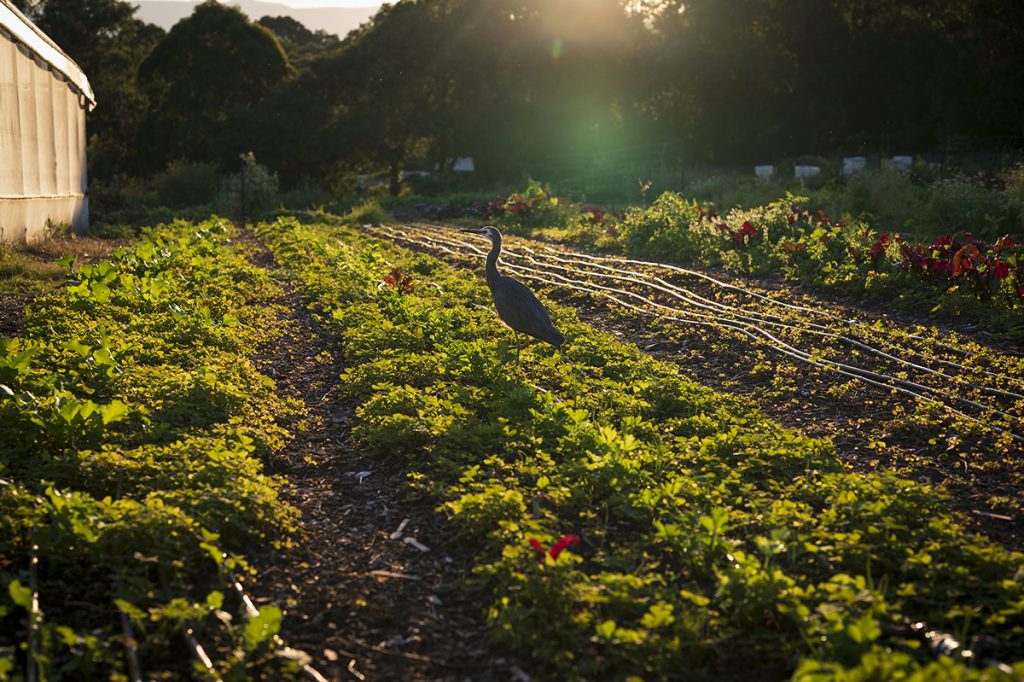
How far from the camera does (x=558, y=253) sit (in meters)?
15.9

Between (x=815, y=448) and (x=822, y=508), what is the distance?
2.23 ft

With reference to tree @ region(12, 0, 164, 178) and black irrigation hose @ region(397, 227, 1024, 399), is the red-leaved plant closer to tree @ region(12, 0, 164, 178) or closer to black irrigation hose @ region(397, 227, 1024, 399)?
black irrigation hose @ region(397, 227, 1024, 399)

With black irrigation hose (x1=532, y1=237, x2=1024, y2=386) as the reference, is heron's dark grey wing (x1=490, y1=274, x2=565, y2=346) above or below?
above

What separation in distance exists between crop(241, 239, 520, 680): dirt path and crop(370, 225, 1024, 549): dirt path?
2673 millimetres

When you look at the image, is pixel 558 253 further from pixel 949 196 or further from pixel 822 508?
pixel 822 508

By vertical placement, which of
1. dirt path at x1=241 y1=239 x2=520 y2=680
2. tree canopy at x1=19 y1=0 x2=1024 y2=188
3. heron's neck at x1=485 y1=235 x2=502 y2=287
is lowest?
dirt path at x1=241 y1=239 x2=520 y2=680

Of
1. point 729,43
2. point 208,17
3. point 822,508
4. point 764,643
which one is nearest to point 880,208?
point 822,508

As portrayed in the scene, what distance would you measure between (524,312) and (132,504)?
13.0 ft

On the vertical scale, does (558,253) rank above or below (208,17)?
below

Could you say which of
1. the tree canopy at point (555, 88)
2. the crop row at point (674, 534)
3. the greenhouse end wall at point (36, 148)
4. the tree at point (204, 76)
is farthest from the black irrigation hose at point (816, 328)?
the tree at point (204, 76)

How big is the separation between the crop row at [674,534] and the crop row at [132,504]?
0.99 m

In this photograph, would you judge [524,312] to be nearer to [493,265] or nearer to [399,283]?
[493,265]

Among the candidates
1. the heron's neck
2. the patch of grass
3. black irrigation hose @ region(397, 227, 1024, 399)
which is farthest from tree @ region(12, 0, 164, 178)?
the heron's neck

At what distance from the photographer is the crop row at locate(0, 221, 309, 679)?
351cm
